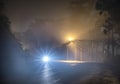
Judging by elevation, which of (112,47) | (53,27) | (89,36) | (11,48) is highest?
(53,27)

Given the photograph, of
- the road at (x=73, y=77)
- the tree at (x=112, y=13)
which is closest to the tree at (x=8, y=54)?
the road at (x=73, y=77)

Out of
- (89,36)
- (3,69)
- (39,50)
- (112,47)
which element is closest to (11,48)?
(3,69)

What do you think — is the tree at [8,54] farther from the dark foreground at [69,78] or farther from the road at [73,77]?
the road at [73,77]

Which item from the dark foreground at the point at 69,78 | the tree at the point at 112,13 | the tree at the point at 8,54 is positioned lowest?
the dark foreground at the point at 69,78

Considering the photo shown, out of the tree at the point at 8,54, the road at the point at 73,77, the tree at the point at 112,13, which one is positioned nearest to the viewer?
the road at the point at 73,77

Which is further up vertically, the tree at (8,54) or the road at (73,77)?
the tree at (8,54)

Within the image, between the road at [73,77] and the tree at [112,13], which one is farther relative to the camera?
the tree at [112,13]

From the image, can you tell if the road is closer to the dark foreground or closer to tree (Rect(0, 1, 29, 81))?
the dark foreground

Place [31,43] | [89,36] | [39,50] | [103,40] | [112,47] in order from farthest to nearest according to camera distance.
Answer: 1. [31,43]
2. [39,50]
3. [89,36]
4. [103,40]
5. [112,47]

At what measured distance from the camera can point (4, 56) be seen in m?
29.0

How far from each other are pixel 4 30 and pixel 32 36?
62.1m

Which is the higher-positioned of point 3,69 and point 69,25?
point 69,25

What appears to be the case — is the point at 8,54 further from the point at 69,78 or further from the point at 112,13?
the point at 112,13

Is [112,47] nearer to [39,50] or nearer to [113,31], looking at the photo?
[113,31]
